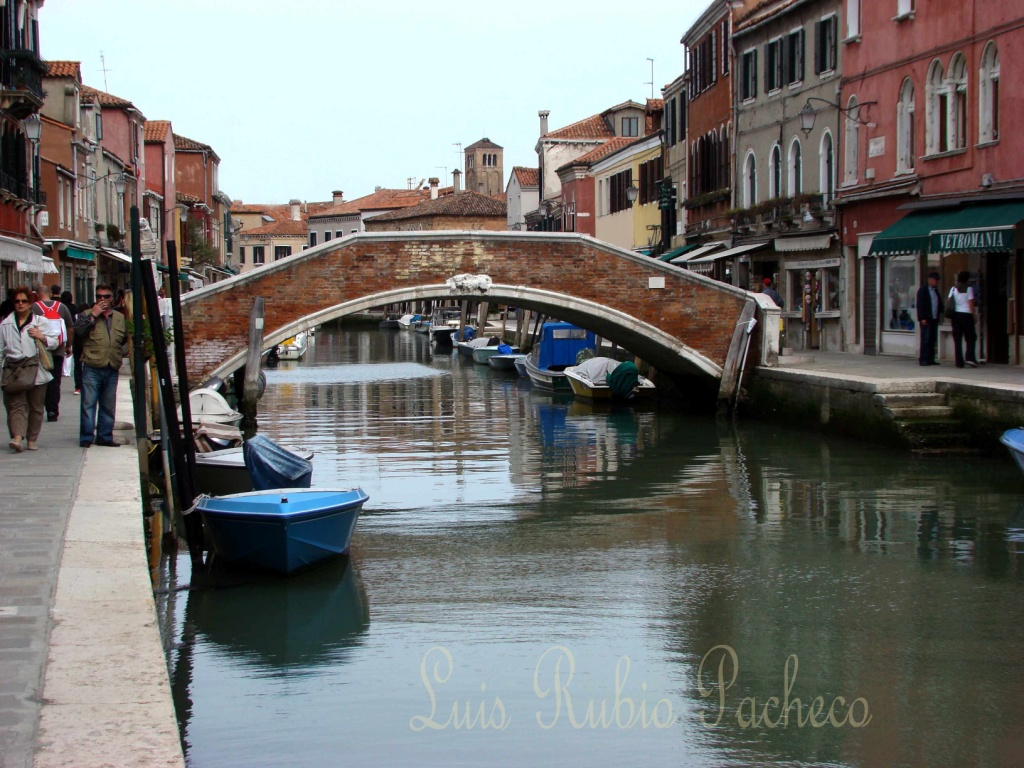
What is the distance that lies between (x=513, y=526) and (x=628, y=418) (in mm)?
9922

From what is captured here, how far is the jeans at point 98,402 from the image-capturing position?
32.0 ft

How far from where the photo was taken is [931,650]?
6.96 m

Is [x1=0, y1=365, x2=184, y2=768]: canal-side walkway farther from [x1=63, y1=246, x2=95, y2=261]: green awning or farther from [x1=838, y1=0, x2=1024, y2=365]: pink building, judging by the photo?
[x1=63, y1=246, x2=95, y2=261]: green awning

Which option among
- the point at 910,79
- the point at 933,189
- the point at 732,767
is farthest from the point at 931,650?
the point at 910,79

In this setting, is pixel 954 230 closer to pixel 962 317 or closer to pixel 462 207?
pixel 962 317

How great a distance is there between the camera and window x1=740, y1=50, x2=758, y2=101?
2492cm

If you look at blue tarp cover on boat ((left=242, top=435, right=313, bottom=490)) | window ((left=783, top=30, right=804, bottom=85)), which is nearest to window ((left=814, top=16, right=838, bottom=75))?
window ((left=783, top=30, right=804, bottom=85))

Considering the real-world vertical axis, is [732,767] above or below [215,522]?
below

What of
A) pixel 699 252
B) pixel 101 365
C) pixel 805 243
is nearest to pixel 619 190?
pixel 699 252

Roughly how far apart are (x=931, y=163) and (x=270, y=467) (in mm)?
11726

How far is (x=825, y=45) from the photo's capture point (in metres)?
21.6

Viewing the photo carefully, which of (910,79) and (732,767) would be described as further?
(910,79)

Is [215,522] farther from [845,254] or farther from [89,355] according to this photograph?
[845,254]

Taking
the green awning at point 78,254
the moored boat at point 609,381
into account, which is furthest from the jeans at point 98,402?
the green awning at point 78,254
